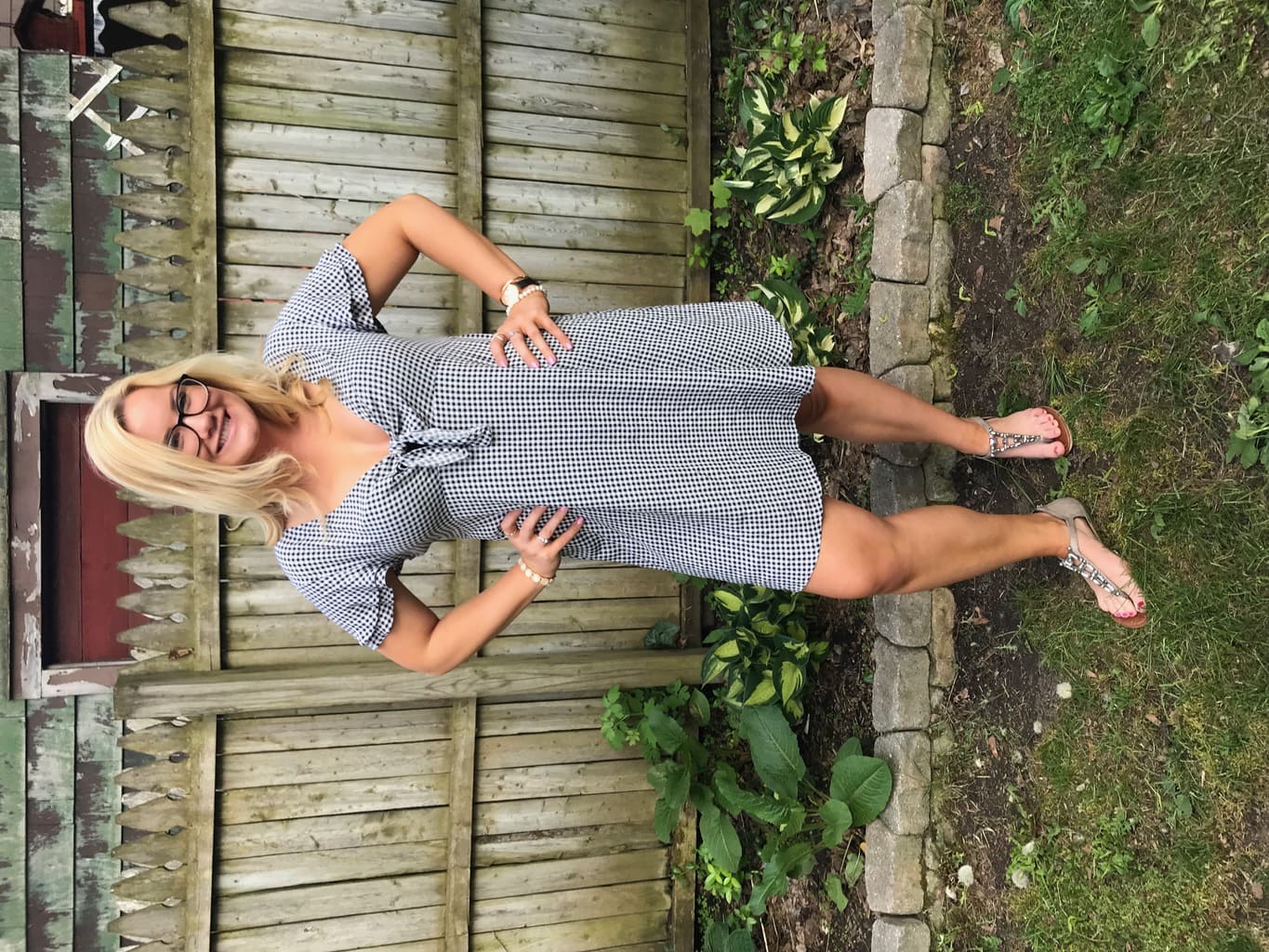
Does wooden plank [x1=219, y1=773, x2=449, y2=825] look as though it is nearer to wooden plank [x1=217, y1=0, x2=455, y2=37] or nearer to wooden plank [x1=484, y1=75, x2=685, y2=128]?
wooden plank [x1=484, y1=75, x2=685, y2=128]

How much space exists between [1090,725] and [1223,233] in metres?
1.32

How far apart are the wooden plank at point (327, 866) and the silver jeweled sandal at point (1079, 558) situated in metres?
2.65

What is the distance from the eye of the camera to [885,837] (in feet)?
9.64

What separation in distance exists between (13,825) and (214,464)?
261cm

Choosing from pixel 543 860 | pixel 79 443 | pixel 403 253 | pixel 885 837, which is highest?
pixel 403 253

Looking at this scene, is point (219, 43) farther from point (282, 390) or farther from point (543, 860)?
point (543, 860)

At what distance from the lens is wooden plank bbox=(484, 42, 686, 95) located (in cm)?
348

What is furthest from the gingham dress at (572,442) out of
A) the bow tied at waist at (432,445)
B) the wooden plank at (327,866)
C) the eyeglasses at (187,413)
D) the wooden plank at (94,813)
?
the wooden plank at (94,813)

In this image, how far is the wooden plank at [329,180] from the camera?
3213mm

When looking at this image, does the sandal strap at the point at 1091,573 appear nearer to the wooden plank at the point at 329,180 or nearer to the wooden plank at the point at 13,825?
the wooden plank at the point at 329,180

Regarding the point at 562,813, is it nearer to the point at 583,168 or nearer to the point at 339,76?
the point at 583,168

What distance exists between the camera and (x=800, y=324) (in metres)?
3.35

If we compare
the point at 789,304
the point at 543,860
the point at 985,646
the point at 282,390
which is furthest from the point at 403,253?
the point at 543,860

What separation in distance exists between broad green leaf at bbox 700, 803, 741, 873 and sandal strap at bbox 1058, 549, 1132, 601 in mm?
1814
